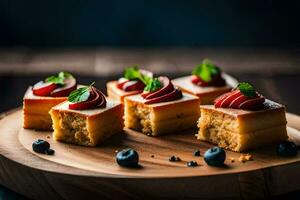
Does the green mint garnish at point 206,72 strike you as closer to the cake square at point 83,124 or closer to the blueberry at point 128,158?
the cake square at point 83,124

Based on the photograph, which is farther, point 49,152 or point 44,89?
point 44,89

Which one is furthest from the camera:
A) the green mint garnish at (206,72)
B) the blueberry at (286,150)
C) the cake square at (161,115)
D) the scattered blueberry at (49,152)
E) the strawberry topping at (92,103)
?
the green mint garnish at (206,72)

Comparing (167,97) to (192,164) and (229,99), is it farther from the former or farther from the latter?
(192,164)

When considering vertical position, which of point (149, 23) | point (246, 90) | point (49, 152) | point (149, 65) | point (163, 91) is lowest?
point (149, 65)

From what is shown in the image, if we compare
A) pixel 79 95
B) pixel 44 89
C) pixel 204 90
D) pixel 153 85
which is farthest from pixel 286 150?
pixel 44 89

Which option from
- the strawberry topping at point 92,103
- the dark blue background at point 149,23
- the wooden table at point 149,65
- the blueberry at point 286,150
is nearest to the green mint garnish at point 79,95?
the strawberry topping at point 92,103

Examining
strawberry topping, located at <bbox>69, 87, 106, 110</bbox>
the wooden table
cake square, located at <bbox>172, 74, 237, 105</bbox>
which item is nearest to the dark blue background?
the wooden table

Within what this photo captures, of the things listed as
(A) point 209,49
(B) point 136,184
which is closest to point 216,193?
(B) point 136,184
